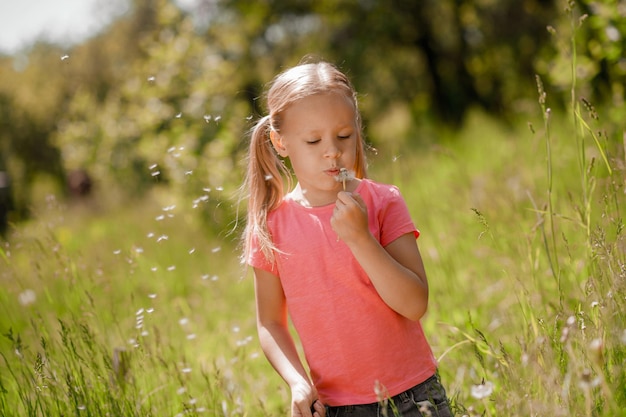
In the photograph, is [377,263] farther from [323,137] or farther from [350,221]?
[323,137]

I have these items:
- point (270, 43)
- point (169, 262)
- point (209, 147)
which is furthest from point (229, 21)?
point (169, 262)

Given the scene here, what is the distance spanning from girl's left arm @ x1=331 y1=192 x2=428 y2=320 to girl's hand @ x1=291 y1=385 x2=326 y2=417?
328mm

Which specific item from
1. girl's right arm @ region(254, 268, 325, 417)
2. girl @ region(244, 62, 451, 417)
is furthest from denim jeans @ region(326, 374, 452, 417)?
girl's right arm @ region(254, 268, 325, 417)

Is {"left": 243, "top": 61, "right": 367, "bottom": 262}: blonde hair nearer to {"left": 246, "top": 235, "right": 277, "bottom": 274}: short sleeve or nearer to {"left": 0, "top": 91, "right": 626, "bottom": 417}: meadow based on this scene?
{"left": 246, "top": 235, "right": 277, "bottom": 274}: short sleeve

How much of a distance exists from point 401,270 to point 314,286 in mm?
276

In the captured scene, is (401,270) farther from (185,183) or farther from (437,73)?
(437,73)

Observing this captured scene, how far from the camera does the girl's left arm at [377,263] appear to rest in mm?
1851

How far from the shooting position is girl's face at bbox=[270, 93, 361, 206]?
2.00m

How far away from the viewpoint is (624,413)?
1.53m

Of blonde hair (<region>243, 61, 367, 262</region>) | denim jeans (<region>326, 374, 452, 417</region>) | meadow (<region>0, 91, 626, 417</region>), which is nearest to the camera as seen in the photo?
meadow (<region>0, 91, 626, 417</region>)

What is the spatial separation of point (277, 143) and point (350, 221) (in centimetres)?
47

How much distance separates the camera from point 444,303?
3.80 m

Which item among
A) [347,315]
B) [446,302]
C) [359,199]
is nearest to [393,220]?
[359,199]

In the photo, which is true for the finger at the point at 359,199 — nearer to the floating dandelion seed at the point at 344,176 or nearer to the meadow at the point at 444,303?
the floating dandelion seed at the point at 344,176
